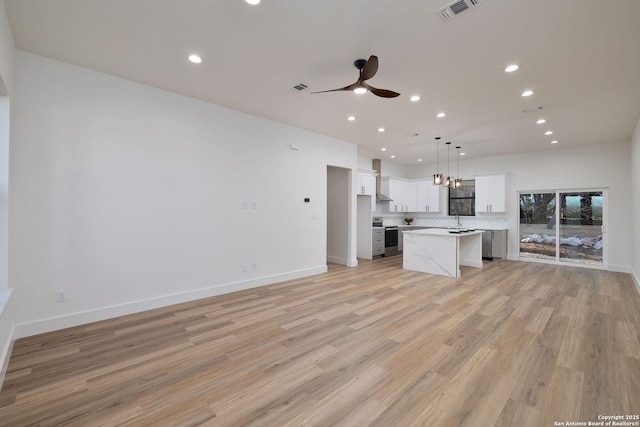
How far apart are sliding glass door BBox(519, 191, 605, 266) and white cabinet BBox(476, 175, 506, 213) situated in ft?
1.98

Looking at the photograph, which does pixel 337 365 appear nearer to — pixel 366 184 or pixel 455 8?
pixel 455 8

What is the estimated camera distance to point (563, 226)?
7242 mm

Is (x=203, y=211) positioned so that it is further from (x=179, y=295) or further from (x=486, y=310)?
(x=486, y=310)

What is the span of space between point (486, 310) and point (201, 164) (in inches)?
179

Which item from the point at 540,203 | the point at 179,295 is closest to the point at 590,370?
the point at 179,295

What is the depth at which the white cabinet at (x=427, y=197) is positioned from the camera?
30.2 ft

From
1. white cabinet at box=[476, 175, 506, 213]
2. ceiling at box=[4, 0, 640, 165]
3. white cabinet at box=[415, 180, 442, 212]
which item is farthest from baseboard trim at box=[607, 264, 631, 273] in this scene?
white cabinet at box=[415, 180, 442, 212]

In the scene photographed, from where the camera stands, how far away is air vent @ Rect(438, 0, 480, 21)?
2.24 m

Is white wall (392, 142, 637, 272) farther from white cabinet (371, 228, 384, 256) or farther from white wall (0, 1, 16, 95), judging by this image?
white wall (0, 1, 16, 95)

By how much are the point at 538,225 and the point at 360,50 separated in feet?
24.4

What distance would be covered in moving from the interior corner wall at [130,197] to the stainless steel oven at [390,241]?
4024 millimetres

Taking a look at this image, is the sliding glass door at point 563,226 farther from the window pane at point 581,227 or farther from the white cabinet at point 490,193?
the white cabinet at point 490,193

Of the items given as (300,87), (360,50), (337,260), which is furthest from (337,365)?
(337,260)

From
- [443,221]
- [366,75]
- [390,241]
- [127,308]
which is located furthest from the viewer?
[443,221]
